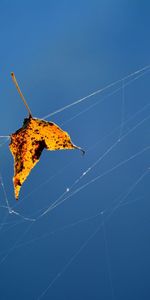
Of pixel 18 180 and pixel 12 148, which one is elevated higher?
pixel 12 148

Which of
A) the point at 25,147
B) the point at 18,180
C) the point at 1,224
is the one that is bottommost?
the point at 18,180

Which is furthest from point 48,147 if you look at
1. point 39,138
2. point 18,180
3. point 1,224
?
point 1,224

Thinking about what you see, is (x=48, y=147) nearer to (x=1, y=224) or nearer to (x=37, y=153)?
(x=37, y=153)

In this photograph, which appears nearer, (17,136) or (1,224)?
(17,136)

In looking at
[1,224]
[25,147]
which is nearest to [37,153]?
[25,147]

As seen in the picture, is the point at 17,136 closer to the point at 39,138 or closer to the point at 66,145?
the point at 39,138
